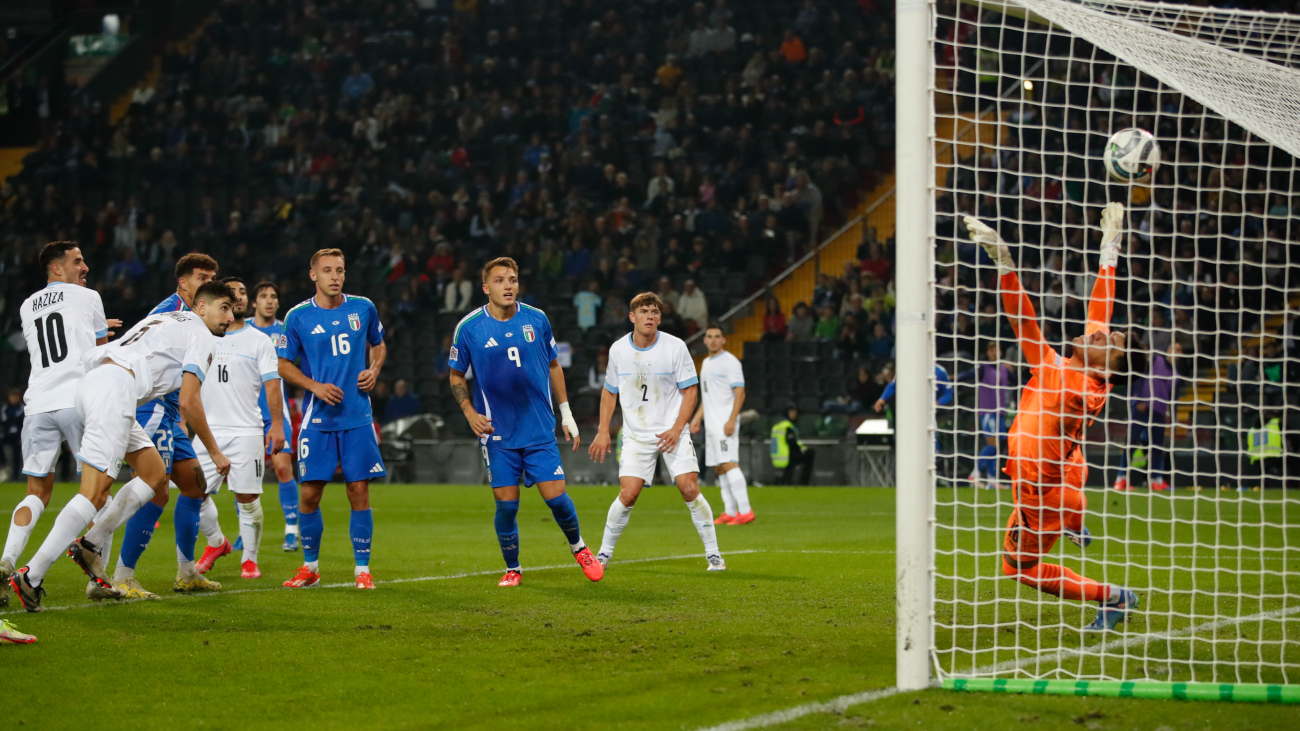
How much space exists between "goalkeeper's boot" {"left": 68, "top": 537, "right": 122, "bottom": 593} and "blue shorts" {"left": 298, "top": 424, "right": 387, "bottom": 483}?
143cm

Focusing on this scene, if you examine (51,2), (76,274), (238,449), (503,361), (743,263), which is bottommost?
(238,449)

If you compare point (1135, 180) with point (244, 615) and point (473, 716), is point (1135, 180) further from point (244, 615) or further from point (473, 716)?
point (244, 615)

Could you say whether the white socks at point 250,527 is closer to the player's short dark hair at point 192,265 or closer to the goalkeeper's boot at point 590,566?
the player's short dark hair at point 192,265

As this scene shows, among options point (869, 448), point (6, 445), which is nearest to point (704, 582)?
point (869, 448)

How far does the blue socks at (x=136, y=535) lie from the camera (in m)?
8.42

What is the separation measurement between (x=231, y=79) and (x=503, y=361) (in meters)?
25.8

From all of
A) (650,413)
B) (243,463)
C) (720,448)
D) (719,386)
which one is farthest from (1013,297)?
(719,386)

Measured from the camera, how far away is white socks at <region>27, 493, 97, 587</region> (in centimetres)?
703

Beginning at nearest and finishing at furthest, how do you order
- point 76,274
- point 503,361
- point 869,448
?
point 76,274, point 503,361, point 869,448

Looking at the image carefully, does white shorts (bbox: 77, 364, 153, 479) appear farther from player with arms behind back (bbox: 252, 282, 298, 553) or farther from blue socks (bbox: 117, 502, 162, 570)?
player with arms behind back (bbox: 252, 282, 298, 553)

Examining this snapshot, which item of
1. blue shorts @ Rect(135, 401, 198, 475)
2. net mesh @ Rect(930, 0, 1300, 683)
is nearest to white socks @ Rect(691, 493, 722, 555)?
net mesh @ Rect(930, 0, 1300, 683)

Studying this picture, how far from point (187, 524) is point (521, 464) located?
235 cm

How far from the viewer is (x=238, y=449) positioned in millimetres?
10250

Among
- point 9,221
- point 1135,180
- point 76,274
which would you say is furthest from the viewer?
point 9,221
